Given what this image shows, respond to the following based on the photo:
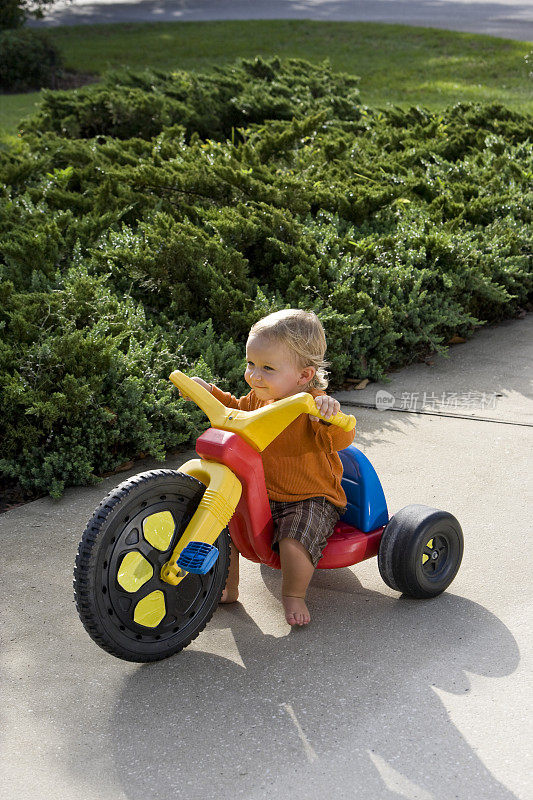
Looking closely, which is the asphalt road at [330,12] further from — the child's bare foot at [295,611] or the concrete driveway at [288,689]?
the child's bare foot at [295,611]

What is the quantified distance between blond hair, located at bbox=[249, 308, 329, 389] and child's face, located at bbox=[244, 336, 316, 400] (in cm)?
2

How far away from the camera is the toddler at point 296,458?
293 centimetres

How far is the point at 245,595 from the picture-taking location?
324cm

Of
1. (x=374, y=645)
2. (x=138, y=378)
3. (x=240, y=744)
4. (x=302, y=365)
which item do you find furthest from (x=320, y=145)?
(x=240, y=744)

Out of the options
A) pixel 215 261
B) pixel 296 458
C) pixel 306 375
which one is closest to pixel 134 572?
pixel 296 458

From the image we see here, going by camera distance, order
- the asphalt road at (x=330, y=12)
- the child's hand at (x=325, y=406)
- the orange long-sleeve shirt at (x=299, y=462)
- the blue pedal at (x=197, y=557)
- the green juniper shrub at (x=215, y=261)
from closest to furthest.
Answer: the blue pedal at (x=197, y=557)
the child's hand at (x=325, y=406)
the orange long-sleeve shirt at (x=299, y=462)
the green juniper shrub at (x=215, y=261)
the asphalt road at (x=330, y=12)

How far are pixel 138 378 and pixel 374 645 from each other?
187cm

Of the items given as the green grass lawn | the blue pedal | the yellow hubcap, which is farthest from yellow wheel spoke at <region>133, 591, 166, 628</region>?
the green grass lawn

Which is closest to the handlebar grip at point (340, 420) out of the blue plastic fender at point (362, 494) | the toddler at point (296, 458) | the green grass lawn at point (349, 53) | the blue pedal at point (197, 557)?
the toddler at point (296, 458)

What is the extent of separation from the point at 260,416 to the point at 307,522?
0.43m

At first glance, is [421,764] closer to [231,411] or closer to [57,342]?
[231,411]

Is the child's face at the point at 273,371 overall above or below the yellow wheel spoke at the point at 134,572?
above

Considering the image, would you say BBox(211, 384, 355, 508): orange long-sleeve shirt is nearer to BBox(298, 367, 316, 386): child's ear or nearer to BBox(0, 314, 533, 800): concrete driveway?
BBox(298, 367, 316, 386): child's ear

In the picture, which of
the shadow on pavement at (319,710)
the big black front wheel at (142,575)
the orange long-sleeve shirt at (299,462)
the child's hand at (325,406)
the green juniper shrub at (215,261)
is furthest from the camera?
the green juniper shrub at (215,261)
